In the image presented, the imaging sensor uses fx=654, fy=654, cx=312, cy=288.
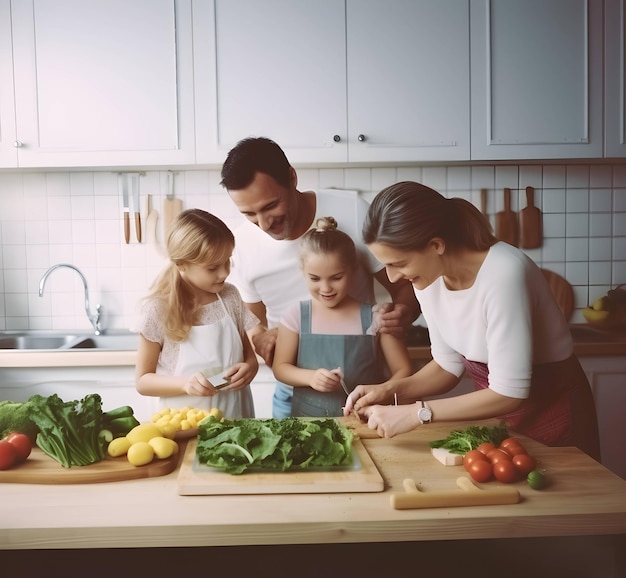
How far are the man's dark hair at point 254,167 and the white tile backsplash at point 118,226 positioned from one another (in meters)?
0.59

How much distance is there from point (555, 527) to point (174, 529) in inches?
23.3

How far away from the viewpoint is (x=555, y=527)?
1.02m

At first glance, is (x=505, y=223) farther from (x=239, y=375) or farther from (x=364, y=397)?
(x=364, y=397)

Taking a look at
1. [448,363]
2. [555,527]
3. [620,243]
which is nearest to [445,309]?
[448,363]

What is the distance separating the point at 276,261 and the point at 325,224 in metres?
0.20

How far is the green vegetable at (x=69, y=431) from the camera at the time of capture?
1214mm

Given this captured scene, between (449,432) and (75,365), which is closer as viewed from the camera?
(449,432)

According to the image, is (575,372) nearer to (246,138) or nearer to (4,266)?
(246,138)

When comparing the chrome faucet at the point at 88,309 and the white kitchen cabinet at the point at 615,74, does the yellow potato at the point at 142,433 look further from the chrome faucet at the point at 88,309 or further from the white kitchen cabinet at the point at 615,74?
the white kitchen cabinet at the point at 615,74

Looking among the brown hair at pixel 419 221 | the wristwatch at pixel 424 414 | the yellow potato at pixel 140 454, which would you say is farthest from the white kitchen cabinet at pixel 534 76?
the yellow potato at pixel 140 454

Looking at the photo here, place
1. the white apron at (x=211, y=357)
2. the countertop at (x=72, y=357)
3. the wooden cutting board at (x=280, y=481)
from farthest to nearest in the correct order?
the countertop at (x=72, y=357), the white apron at (x=211, y=357), the wooden cutting board at (x=280, y=481)

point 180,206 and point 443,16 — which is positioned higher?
point 443,16

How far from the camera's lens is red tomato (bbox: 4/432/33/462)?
1.22 m

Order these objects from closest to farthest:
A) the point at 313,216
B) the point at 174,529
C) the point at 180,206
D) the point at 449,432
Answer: the point at 174,529 → the point at 449,432 → the point at 313,216 → the point at 180,206
